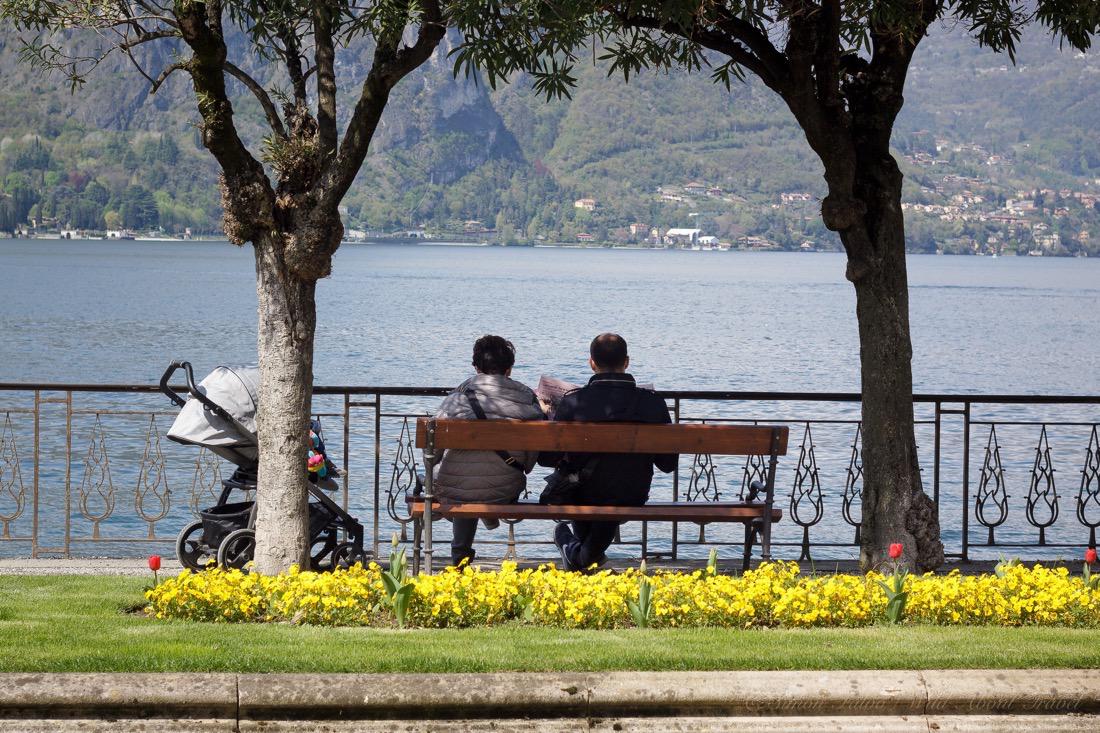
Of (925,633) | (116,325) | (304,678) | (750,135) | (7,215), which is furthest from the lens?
(750,135)

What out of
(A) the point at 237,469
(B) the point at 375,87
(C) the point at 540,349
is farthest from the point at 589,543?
(C) the point at 540,349

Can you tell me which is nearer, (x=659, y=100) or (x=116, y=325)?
(x=116, y=325)

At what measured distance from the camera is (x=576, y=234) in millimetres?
183875

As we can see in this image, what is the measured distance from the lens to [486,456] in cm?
797

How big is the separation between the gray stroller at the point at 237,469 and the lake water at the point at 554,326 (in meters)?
32.9

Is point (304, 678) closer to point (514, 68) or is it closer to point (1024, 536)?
point (514, 68)

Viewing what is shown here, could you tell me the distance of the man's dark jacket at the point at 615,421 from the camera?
7906 millimetres

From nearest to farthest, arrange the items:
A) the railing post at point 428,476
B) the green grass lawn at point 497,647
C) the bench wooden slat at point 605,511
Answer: the green grass lawn at point 497,647, the railing post at point 428,476, the bench wooden slat at point 605,511

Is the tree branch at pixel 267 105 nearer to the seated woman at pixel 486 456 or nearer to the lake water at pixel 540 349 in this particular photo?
the seated woman at pixel 486 456

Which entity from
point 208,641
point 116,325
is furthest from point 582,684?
point 116,325

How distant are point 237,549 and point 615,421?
2.32m

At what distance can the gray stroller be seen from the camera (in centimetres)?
789

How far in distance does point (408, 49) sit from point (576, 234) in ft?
583

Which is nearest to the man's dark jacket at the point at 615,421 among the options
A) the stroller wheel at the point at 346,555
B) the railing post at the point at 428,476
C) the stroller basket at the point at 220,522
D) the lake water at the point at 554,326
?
the railing post at the point at 428,476
